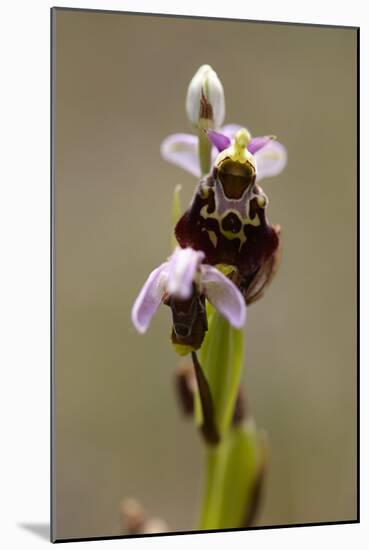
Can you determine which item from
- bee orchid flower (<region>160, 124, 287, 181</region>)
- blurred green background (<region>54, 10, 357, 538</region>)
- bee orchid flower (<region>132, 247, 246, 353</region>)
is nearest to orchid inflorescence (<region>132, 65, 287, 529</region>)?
bee orchid flower (<region>132, 247, 246, 353</region>)

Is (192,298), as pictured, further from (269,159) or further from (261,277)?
(269,159)

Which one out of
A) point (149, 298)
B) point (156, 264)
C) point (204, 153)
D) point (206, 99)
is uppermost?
point (206, 99)

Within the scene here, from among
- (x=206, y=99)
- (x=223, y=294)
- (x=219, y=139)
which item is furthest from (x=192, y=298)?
(x=206, y=99)

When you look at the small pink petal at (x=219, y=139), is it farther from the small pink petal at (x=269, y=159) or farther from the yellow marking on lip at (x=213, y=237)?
the small pink petal at (x=269, y=159)

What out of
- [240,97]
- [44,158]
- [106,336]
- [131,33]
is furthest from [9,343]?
[240,97]

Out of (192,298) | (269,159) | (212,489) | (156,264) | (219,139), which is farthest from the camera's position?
(156,264)

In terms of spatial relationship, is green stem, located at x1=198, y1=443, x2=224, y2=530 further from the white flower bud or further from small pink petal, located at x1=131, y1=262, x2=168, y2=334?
the white flower bud

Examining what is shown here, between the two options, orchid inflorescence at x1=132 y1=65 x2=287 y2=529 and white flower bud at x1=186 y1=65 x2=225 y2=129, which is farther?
white flower bud at x1=186 y1=65 x2=225 y2=129
